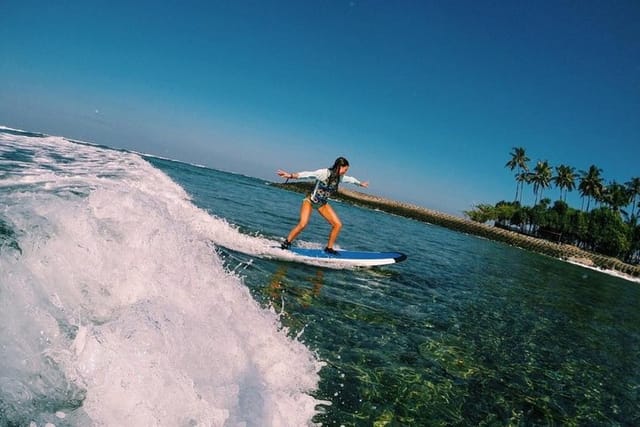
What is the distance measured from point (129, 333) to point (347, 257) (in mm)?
8386

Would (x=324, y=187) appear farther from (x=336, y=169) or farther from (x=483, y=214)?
(x=483, y=214)

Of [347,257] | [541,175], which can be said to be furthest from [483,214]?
[347,257]

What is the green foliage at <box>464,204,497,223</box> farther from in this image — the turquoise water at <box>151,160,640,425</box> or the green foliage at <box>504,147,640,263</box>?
the turquoise water at <box>151,160,640,425</box>

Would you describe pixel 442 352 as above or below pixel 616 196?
below

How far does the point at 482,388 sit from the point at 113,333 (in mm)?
4277

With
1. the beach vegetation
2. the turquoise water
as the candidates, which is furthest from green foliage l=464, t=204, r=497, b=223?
the turquoise water

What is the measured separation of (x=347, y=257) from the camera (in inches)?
421

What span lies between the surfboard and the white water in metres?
5.03

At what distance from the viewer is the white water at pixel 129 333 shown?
2353 millimetres

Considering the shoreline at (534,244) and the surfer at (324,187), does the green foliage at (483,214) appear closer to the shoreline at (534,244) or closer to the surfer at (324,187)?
the shoreline at (534,244)

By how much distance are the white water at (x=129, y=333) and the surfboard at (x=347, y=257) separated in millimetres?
5027

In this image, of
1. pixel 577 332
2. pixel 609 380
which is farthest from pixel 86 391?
pixel 577 332

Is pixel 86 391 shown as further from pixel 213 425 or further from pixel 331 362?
pixel 331 362

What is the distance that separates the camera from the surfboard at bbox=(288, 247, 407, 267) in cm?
1026
